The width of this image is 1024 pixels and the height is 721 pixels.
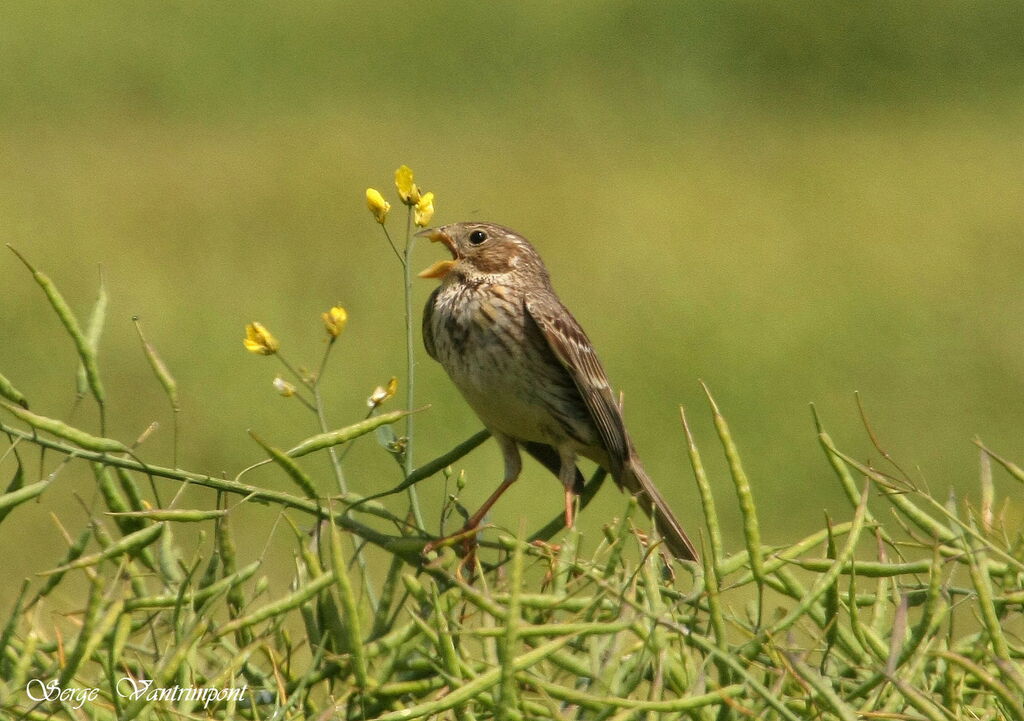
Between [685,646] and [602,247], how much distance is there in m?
9.43

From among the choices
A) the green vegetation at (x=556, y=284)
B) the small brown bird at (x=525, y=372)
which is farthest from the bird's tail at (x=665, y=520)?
the green vegetation at (x=556, y=284)

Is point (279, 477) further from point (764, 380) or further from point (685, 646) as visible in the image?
point (685, 646)

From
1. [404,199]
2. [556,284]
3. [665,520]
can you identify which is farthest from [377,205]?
[556,284]

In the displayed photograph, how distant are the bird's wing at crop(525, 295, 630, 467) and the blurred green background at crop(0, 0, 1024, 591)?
11.4 ft

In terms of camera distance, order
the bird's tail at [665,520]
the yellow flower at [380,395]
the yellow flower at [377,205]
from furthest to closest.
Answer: the bird's tail at [665,520], the yellow flower at [377,205], the yellow flower at [380,395]

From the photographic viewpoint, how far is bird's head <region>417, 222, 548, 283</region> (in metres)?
4.58

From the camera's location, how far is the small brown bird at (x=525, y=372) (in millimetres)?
4273

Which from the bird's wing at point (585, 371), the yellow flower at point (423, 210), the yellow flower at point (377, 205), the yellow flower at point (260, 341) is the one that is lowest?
the bird's wing at point (585, 371)

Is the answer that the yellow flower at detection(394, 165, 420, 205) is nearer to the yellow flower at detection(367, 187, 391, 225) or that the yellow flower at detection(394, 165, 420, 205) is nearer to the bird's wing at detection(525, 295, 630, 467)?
the yellow flower at detection(367, 187, 391, 225)

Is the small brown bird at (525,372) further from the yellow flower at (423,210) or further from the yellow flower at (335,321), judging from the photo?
the yellow flower at (335,321)

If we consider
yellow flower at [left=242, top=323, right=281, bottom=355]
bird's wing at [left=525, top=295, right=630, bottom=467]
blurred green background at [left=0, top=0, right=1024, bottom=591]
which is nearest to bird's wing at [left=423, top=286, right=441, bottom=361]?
bird's wing at [left=525, top=295, right=630, bottom=467]

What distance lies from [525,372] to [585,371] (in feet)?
0.57

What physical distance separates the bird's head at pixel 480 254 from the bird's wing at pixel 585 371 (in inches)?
7.4

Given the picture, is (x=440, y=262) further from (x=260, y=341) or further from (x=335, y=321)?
(x=335, y=321)
